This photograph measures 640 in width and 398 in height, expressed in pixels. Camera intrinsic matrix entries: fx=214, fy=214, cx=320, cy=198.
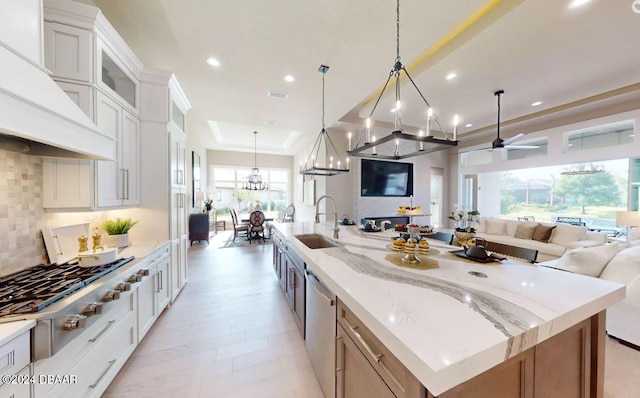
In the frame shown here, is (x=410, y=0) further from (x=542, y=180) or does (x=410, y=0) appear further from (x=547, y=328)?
(x=542, y=180)

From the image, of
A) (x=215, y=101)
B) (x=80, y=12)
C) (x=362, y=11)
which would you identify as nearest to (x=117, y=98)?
(x=80, y=12)

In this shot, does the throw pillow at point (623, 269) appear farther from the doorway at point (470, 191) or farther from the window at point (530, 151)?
the doorway at point (470, 191)

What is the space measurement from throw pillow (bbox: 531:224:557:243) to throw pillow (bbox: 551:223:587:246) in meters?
0.07

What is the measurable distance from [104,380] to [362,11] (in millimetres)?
3600

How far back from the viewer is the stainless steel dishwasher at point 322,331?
1.35m

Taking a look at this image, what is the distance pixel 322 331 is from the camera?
59.7 inches

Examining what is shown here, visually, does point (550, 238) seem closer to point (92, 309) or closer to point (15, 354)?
point (92, 309)

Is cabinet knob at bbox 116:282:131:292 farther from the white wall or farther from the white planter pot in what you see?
the white wall

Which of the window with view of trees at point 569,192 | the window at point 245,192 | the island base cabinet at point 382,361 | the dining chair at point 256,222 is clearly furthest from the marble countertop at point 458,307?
the window at point 245,192

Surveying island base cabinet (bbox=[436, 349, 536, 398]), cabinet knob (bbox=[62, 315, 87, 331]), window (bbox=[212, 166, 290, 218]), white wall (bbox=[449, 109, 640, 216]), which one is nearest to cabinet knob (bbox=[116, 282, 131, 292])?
cabinet knob (bbox=[62, 315, 87, 331])

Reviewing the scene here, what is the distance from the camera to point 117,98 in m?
2.04

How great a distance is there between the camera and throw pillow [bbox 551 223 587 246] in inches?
155

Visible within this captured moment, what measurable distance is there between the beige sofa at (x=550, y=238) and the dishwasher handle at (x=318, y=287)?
4740mm

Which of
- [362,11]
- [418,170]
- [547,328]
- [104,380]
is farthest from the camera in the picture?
[418,170]
